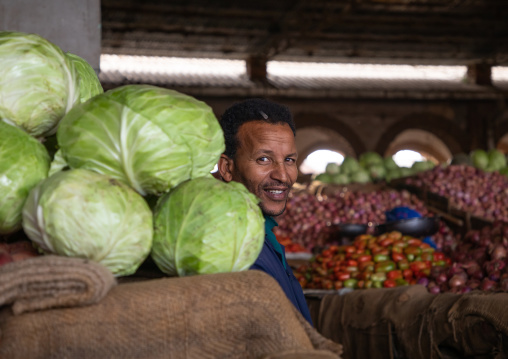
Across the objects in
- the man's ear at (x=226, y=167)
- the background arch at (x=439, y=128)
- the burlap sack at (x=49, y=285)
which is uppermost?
the burlap sack at (x=49, y=285)

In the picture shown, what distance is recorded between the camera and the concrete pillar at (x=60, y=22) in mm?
3209

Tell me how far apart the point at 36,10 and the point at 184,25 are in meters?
7.66

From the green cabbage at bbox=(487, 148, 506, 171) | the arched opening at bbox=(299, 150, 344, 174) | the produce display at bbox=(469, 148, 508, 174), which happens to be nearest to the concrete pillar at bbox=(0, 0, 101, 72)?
the produce display at bbox=(469, 148, 508, 174)


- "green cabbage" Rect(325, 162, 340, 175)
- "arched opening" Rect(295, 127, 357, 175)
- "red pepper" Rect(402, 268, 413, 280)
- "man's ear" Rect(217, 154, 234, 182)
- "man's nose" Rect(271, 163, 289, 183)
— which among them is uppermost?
"man's nose" Rect(271, 163, 289, 183)

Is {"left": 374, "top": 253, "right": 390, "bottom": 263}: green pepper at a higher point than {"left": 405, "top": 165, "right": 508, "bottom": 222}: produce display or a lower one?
higher

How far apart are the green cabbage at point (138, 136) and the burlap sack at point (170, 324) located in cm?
26

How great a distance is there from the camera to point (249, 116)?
118 inches

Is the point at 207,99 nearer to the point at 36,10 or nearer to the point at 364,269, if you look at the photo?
the point at 364,269

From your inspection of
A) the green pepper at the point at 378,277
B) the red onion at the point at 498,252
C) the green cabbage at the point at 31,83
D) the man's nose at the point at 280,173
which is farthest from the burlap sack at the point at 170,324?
the green pepper at the point at 378,277

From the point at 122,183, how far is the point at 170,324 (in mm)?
332

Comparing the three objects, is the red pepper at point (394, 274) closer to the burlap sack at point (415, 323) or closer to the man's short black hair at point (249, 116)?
the burlap sack at point (415, 323)

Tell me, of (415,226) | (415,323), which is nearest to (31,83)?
(415,323)

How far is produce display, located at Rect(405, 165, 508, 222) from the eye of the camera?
7.41 meters

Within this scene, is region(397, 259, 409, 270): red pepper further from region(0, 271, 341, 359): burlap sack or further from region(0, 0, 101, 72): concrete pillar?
region(0, 271, 341, 359): burlap sack
